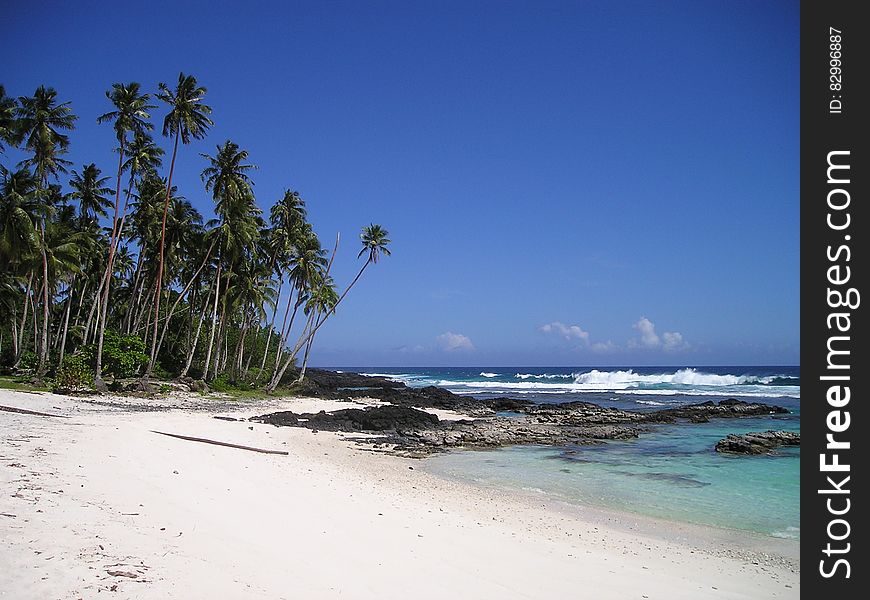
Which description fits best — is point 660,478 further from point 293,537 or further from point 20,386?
point 20,386

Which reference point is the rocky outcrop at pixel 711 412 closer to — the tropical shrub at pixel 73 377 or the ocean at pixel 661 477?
the ocean at pixel 661 477

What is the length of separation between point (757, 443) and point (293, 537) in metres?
20.3

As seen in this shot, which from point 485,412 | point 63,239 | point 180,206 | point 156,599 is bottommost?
point 485,412

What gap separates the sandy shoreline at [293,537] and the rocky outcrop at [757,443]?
1195cm

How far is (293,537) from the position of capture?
21.6ft

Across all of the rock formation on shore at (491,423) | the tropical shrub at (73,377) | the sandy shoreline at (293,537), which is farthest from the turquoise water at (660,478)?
the tropical shrub at (73,377)

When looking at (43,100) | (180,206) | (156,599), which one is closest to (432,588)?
(156,599)

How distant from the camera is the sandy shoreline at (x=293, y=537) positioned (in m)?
4.78

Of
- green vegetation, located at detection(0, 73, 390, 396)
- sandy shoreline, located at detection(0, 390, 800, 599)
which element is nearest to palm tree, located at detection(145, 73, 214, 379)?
green vegetation, located at detection(0, 73, 390, 396)

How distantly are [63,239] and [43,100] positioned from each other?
741cm

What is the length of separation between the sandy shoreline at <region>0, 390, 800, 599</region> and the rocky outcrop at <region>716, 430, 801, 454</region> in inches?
470

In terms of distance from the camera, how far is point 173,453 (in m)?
10.9

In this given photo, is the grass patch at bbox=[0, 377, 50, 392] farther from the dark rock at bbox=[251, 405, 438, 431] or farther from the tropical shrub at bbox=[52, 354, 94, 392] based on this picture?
the dark rock at bbox=[251, 405, 438, 431]

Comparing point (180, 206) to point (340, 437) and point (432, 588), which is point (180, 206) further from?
point (432, 588)
